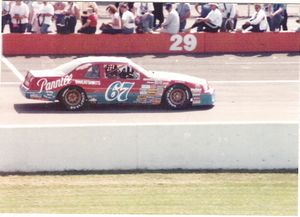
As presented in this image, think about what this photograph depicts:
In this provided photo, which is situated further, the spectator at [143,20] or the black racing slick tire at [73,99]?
the spectator at [143,20]

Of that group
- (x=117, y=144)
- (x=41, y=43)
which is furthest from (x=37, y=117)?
(x=41, y=43)

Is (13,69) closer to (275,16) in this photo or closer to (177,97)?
(177,97)

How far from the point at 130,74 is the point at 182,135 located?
512 centimetres

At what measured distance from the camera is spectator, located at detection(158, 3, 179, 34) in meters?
23.5

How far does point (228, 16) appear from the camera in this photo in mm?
24062

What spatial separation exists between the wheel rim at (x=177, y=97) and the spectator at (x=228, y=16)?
23.0 ft

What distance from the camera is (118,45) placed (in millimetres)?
23531

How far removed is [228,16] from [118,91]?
804cm

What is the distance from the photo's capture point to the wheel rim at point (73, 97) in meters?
16.8

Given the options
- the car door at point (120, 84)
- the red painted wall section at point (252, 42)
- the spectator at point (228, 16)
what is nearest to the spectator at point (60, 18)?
the red painted wall section at point (252, 42)

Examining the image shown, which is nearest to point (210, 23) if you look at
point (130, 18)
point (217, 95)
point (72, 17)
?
point (130, 18)

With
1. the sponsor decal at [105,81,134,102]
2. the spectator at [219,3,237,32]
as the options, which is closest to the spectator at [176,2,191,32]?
the spectator at [219,3,237,32]

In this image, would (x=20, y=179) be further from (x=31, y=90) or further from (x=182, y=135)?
(x=31, y=90)

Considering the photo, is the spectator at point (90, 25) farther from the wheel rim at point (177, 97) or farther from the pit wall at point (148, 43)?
the wheel rim at point (177, 97)
